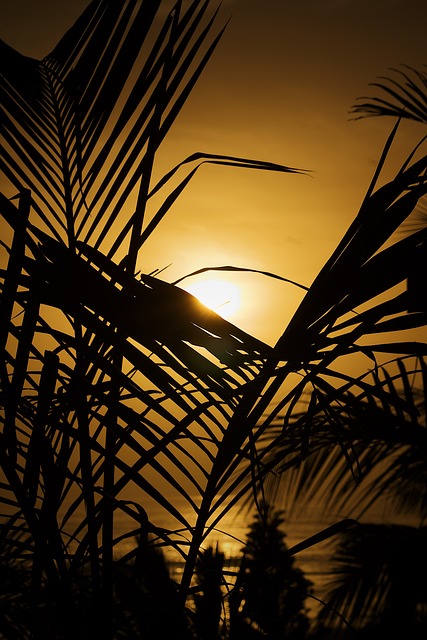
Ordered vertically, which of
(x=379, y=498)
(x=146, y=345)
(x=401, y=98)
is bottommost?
(x=146, y=345)

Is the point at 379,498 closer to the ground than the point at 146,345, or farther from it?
farther from it

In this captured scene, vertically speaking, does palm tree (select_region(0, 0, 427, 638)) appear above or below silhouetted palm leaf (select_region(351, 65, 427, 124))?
below

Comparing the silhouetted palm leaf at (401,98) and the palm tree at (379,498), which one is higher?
the silhouetted palm leaf at (401,98)

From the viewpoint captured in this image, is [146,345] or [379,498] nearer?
[146,345]

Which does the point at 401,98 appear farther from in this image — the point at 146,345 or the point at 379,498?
the point at 146,345

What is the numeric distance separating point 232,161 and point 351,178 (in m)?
2.52

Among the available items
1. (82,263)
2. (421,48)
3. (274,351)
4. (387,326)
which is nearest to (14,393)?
(82,263)

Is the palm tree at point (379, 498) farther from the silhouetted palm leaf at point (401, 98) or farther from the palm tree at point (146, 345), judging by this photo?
the palm tree at point (146, 345)

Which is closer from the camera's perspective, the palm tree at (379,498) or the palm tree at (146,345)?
the palm tree at (146,345)

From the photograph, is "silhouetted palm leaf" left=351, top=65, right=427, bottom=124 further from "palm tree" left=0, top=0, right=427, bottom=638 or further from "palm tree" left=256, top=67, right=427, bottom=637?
"palm tree" left=0, top=0, right=427, bottom=638

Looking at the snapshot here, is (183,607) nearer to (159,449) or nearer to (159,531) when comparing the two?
(159,531)

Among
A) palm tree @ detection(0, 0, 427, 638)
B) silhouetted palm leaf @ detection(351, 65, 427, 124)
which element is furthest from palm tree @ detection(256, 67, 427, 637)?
palm tree @ detection(0, 0, 427, 638)

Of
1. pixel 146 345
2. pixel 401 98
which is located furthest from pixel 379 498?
pixel 146 345

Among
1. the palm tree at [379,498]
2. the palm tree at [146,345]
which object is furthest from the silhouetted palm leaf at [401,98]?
the palm tree at [146,345]
